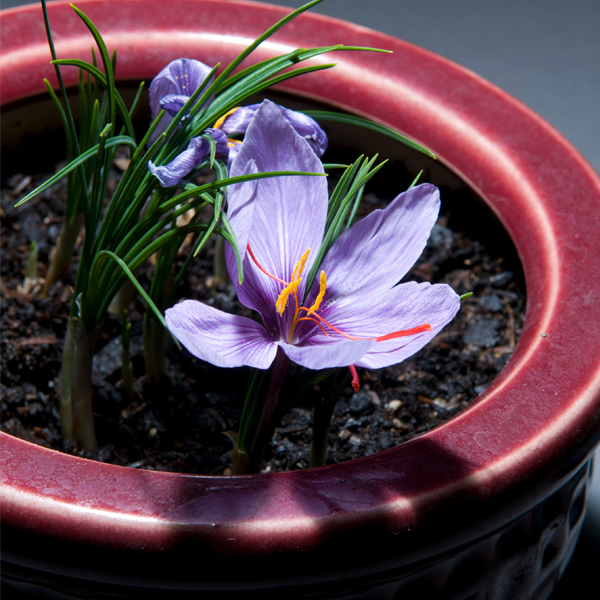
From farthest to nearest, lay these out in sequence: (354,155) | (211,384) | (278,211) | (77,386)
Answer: (354,155)
(211,384)
(77,386)
(278,211)

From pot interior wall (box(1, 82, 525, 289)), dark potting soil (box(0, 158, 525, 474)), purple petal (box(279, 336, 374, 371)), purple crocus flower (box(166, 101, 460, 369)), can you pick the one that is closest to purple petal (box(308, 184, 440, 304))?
purple crocus flower (box(166, 101, 460, 369))

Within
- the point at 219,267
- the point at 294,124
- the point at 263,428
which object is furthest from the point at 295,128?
the point at 219,267

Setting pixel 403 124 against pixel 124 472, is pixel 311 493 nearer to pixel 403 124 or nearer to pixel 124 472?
pixel 124 472

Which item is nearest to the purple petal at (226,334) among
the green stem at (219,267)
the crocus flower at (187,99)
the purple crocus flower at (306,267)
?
the purple crocus flower at (306,267)

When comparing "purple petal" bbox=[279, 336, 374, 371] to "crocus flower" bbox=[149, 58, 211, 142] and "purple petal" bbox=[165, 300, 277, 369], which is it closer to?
"purple petal" bbox=[165, 300, 277, 369]

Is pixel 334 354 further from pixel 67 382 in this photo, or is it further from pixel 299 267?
pixel 67 382
